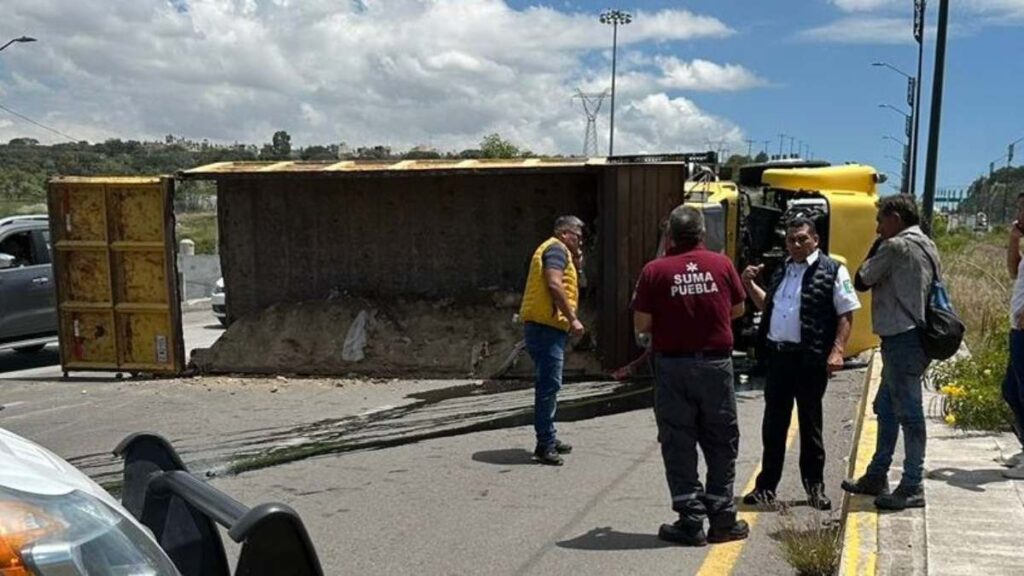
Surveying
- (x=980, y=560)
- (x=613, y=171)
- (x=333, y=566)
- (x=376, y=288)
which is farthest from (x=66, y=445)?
(x=980, y=560)

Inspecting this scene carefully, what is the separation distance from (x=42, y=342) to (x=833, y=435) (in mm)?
11278

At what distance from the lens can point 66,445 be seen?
27.0 ft

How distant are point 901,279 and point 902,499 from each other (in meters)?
1.22

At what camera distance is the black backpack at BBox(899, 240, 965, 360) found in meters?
5.24

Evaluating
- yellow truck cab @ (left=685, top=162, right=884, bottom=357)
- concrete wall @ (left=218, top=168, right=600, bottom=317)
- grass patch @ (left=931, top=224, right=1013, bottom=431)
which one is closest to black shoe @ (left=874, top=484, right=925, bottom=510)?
grass patch @ (left=931, top=224, right=1013, bottom=431)

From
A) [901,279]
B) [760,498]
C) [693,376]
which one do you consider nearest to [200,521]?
[693,376]

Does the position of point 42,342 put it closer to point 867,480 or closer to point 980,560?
point 867,480

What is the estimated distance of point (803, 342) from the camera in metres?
5.59

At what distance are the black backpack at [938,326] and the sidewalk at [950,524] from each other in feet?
2.80

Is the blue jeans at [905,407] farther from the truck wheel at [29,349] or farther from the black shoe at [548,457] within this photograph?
the truck wheel at [29,349]

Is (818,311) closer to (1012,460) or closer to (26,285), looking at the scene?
(1012,460)

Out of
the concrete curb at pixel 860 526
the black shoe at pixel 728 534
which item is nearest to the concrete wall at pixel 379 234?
the concrete curb at pixel 860 526

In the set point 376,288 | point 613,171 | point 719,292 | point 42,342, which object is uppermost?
point 613,171

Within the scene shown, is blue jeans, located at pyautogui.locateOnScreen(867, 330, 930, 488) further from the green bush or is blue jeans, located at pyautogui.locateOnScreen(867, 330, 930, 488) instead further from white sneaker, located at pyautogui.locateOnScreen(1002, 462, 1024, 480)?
the green bush
